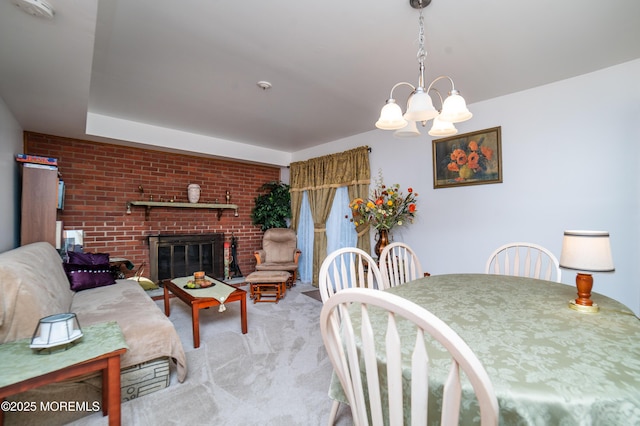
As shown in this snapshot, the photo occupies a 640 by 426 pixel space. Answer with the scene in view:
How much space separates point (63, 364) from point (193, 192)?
11.0ft

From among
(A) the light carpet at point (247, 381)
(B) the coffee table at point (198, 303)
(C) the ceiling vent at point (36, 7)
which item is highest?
(C) the ceiling vent at point (36, 7)

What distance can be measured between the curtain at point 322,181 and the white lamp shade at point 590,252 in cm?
275

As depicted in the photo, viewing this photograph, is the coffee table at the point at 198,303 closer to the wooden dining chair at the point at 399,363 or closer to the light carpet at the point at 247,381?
the light carpet at the point at 247,381

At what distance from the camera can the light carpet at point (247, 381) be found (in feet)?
5.05

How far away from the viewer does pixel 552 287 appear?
1.59m

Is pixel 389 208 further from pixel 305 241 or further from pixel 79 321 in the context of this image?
pixel 79 321

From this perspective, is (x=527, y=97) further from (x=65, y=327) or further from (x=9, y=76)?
(x=9, y=76)

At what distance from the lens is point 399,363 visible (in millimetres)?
683

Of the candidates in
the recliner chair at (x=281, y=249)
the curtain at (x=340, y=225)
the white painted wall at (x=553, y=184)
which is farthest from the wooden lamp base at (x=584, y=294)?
the recliner chair at (x=281, y=249)

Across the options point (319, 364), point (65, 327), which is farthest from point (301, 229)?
point (65, 327)

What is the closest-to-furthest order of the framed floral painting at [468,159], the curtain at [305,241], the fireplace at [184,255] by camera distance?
the framed floral painting at [468,159] → the fireplace at [184,255] → the curtain at [305,241]

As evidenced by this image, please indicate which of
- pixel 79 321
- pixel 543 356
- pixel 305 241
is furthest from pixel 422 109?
pixel 305 241

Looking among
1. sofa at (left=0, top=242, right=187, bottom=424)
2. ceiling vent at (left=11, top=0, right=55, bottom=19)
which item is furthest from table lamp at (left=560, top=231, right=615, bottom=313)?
ceiling vent at (left=11, top=0, right=55, bottom=19)

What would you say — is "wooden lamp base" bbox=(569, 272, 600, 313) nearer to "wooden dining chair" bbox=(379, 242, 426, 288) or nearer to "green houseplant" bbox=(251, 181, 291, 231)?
"wooden dining chair" bbox=(379, 242, 426, 288)
